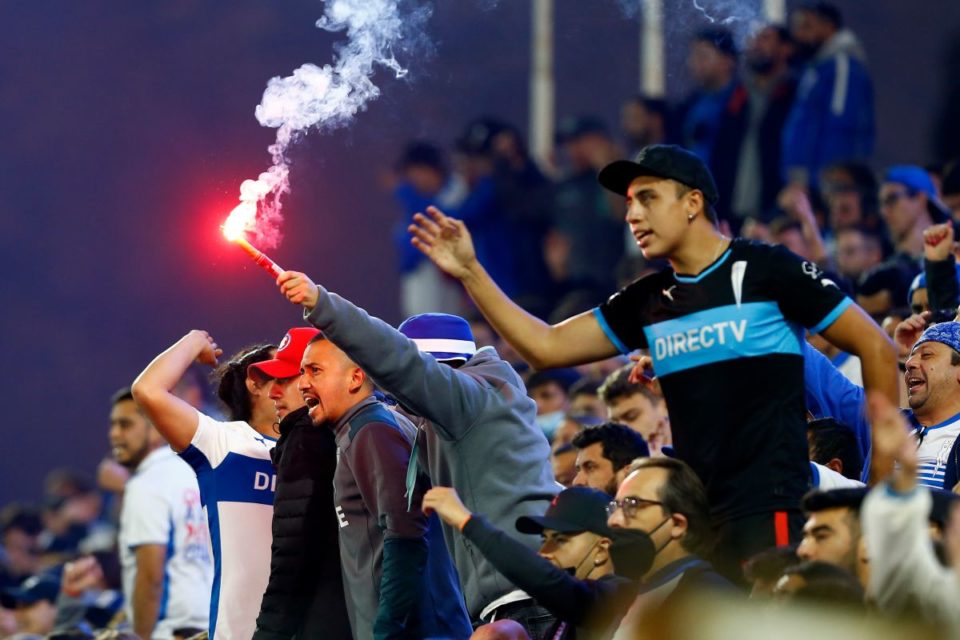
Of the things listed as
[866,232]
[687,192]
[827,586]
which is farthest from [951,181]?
[827,586]

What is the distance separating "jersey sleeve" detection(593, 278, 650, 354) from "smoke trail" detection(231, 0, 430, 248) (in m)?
1.55

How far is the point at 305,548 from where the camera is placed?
553cm

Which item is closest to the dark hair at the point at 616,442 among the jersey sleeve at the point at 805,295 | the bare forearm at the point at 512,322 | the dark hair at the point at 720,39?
the bare forearm at the point at 512,322

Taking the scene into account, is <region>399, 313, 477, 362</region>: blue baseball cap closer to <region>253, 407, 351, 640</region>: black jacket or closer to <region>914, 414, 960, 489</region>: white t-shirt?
<region>253, 407, 351, 640</region>: black jacket

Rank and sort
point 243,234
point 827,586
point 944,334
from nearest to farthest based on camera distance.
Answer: point 827,586
point 243,234
point 944,334

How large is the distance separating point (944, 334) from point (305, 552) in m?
2.49

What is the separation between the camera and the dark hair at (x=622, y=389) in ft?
24.1

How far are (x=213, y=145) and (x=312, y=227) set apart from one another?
1525 millimetres

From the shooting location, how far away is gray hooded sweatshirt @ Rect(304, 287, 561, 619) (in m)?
4.97

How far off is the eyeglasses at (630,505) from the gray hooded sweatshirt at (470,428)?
521 mm

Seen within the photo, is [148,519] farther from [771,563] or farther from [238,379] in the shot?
[771,563]

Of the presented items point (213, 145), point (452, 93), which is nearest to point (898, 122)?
point (452, 93)

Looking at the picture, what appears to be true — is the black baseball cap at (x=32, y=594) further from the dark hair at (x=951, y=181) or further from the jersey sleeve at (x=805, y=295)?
the jersey sleeve at (x=805, y=295)

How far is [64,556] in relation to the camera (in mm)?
11820
